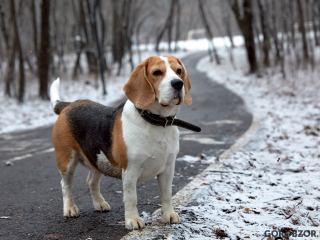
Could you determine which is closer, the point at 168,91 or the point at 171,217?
the point at 168,91

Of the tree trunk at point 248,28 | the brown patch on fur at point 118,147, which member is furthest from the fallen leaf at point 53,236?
the tree trunk at point 248,28

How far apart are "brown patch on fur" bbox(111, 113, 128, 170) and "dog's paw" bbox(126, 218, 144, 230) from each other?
1.61 feet

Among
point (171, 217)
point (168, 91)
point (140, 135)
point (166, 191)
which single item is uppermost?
point (168, 91)

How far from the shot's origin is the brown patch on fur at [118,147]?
3.29m

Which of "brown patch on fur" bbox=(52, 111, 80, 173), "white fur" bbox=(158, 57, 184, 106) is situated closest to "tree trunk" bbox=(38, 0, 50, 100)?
"brown patch on fur" bbox=(52, 111, 80, 173)

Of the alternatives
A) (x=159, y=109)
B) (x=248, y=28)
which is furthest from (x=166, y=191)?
(x=248, y=28)

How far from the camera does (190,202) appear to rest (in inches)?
161

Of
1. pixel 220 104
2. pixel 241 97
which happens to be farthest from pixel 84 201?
pixel 241 97

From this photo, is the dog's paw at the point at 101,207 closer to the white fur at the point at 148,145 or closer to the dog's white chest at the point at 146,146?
the white fur at the point at 148,145

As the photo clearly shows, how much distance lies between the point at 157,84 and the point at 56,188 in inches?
103

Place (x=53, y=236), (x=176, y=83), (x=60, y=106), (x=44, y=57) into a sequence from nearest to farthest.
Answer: (x=176, y=83) → (x=53, y=236) → (x=60, y=106) → (x=44, y=57)

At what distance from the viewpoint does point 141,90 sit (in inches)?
130

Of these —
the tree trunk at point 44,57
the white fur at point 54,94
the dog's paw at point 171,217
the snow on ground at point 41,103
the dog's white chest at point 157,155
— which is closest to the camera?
the dog's white chest at point 157,155

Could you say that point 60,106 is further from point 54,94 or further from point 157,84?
point 157,84
